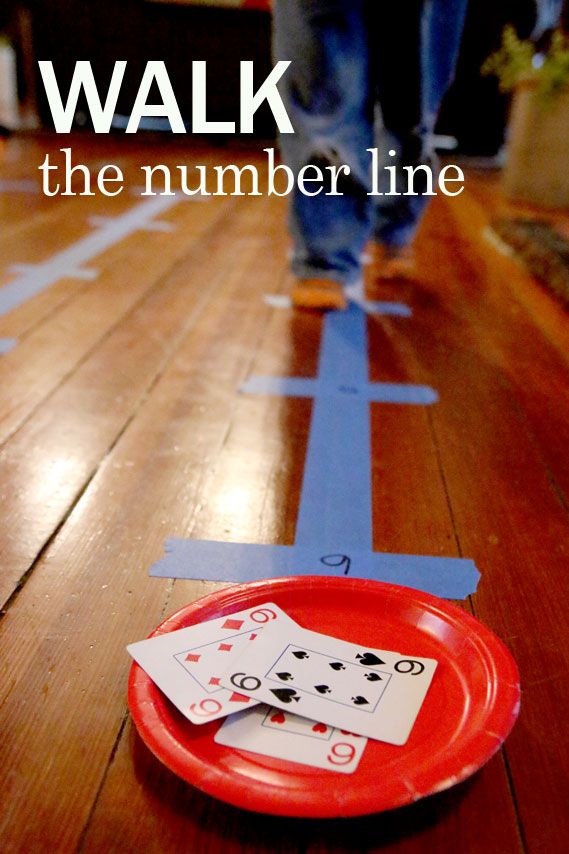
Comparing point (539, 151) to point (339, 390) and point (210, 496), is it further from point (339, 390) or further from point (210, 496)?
point (210, 496)

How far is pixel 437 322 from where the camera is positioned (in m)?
1.97

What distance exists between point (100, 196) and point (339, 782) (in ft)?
10.9

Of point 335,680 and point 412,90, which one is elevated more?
point 412,90

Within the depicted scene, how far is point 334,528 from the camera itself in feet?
3.45

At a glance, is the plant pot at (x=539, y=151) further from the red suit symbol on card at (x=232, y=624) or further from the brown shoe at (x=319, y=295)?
the red suit symbol on card at (x=232, y=624)

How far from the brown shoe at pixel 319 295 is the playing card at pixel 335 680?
1358 mm

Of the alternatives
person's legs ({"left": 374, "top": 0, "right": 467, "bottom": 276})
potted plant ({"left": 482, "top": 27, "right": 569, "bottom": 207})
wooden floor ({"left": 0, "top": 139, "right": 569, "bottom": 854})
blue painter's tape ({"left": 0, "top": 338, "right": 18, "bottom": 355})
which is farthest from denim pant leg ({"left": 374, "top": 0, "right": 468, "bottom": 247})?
potted plant ({"left": 482, "top": 27, "right": 569, "bottom": 207})

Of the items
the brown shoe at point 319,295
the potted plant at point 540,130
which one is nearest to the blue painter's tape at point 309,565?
the brown shoe at point 319,295

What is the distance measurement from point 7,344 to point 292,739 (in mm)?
1238

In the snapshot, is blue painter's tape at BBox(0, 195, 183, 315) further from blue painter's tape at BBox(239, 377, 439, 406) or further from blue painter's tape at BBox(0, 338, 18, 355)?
blue painter's tape at BBox(239, 377, 439, 406)

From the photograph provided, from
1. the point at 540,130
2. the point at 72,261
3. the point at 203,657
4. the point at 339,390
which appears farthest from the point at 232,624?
the point at 540,130

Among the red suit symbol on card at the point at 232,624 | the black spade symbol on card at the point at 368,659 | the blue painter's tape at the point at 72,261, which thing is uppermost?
the red suit symbol on card at the point at 232,624

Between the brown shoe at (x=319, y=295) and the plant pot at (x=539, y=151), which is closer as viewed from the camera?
the brown shoe at (x=319, y=295)

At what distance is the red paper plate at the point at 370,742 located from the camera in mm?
577
